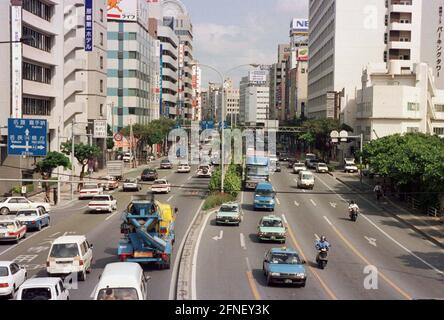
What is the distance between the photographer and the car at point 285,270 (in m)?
22.4

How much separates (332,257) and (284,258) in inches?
273

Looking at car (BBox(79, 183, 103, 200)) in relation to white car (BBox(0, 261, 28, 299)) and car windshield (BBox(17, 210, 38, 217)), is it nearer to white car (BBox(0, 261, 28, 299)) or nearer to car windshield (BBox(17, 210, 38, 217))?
→ car windshield (BBox(17, 210, 38, 217))

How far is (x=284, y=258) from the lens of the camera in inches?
934

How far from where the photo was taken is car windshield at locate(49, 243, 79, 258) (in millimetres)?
23406

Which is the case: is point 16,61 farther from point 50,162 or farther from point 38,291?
point 38,291

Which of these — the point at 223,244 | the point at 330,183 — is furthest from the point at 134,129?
the point at 223,244

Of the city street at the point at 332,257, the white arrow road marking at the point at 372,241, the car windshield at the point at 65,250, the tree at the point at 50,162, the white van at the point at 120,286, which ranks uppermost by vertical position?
the tree at the point at 50,162

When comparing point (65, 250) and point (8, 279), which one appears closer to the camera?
point (8, 279)

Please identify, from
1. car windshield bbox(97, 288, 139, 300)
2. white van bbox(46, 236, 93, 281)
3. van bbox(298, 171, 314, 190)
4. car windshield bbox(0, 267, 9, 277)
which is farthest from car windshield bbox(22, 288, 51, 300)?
van bbox(298, 171, 314, 190)

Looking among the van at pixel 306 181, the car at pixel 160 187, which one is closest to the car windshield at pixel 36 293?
the car at pixel 160 187

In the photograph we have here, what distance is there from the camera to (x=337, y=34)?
362 feet

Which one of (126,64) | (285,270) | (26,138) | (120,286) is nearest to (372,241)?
(285,270)

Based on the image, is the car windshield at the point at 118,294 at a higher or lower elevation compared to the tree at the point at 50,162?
lower

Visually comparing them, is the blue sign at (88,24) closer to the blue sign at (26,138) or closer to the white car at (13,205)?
the white car at (13,205)
